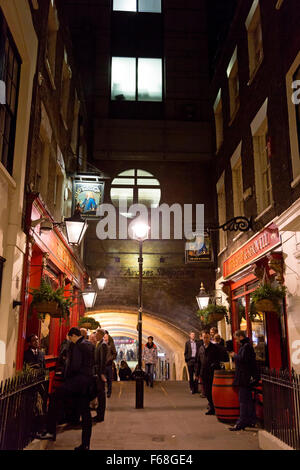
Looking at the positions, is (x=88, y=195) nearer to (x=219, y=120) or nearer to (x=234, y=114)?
(x=234, y=114)

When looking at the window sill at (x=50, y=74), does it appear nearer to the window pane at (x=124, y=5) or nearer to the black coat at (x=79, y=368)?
the black coat at (x=79, y=368)

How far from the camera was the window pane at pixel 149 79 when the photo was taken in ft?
62.2

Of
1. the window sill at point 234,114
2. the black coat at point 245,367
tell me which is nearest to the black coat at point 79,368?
the black coat at point 245,367

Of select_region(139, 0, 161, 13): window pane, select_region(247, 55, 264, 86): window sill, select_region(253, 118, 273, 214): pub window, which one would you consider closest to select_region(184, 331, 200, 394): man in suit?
select_region(253, 118, 273, 214): pub window

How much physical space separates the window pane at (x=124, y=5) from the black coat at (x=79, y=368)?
18160 mm

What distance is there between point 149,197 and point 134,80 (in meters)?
5.61

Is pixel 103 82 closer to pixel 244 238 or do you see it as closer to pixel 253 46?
pixel 253 46

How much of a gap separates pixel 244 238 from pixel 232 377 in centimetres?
490

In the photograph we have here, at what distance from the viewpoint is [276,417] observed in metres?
5.63

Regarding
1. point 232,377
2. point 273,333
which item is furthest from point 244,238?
point 232,377

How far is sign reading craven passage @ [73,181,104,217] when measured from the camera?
12.0 meters

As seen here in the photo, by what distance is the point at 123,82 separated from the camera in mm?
18984

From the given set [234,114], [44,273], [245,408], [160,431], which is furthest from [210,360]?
[234,114]

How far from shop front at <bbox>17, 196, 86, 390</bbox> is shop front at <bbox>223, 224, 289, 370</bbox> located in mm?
4443
